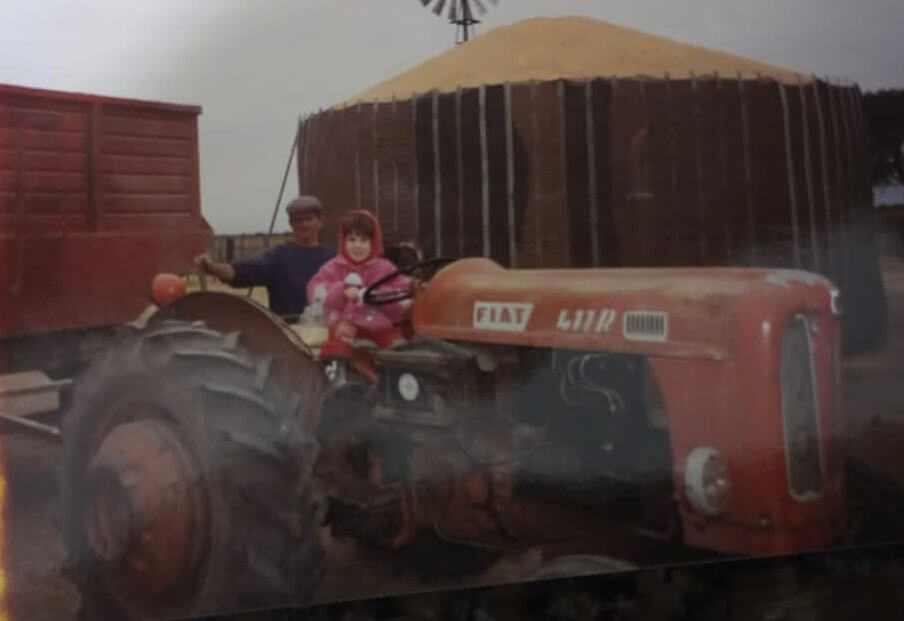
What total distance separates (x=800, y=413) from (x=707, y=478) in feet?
0.71

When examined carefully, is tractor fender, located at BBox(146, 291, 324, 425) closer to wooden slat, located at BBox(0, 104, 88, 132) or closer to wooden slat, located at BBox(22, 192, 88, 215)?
wooden slat, located at BBox(22, 192, 88, 215)

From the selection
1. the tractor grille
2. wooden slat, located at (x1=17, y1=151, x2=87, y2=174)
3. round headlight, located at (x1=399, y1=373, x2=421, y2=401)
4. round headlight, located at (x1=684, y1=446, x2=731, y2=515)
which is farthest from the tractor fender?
the tractor grille

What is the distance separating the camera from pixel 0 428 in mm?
1695

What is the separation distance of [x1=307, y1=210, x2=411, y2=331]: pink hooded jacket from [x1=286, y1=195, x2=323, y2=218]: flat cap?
0.06 metres

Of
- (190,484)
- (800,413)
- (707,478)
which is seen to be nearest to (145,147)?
(190,484)

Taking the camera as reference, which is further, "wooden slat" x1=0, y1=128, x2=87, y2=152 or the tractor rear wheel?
the tractor rear wheel

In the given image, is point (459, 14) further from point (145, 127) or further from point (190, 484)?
point (190, 484)

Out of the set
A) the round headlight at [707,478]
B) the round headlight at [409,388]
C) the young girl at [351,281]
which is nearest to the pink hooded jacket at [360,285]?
the young girl at [351,281]

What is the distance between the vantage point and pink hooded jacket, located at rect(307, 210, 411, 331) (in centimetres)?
188

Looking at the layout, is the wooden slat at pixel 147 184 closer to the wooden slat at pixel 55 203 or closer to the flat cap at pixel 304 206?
the wooden slat at pixel 55 203

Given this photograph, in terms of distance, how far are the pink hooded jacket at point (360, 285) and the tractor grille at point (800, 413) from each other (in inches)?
27.4

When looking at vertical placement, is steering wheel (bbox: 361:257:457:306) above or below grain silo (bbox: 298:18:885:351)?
below

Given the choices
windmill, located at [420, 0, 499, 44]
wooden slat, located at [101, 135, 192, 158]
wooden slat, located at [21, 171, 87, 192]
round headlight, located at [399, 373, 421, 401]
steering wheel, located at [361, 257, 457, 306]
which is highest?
windmill, located at [420, 0, 499, 44]

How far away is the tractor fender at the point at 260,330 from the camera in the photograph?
1.81 metres
